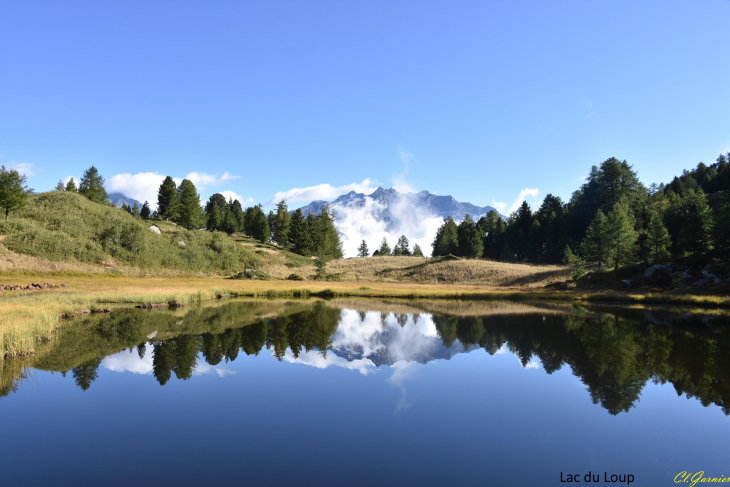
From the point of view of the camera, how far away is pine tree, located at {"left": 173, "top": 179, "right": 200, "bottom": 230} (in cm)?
8494

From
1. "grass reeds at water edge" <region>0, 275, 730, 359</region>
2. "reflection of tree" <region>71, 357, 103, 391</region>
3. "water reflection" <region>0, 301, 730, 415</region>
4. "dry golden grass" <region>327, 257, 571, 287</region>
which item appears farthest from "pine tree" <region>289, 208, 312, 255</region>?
"reflection of tree" <region>71, 357, 103, 391</region>

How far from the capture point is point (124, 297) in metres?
29.3

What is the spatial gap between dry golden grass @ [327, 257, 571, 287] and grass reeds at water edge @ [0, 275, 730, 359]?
17233 mm

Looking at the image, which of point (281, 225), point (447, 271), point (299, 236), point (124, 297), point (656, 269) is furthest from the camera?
point (281, 225)

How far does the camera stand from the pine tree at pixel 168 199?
83.6 metres

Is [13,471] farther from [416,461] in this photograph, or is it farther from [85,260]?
[85,260]

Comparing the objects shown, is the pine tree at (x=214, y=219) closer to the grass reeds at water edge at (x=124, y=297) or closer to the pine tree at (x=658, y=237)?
the grass reeds at water edge at (x=124, y=297)

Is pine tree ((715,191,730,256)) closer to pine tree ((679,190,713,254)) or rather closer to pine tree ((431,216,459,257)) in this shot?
pine tree ((679,190,713,254))

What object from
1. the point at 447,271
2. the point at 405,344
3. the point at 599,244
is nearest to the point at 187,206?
the point at 447,271

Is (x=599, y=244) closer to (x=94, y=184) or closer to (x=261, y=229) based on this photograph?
(x=261, y=229)

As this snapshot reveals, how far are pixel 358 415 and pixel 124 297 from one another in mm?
27205

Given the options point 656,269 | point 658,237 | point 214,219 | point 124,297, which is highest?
point 214,219

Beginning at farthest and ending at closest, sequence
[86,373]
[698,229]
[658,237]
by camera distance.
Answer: [658,237] < [698,229] < [86,373]

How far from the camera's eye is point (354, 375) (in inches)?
550
